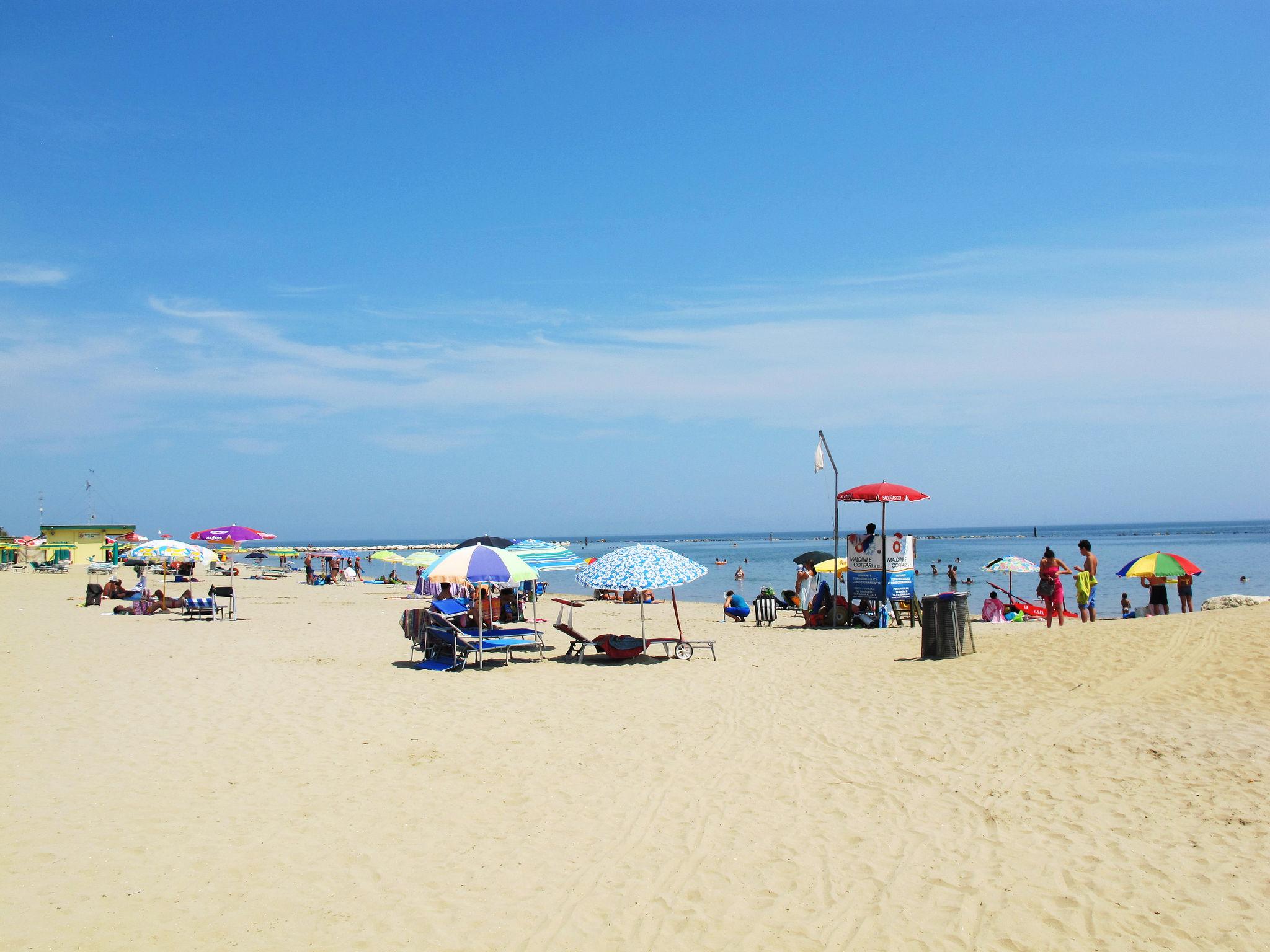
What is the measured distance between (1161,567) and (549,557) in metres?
11.3

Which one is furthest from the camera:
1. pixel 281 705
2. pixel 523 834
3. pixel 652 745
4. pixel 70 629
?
pixel 70 629

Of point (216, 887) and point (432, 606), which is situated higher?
point (432, 606)

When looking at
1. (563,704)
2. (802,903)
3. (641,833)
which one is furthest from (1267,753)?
(563,704)

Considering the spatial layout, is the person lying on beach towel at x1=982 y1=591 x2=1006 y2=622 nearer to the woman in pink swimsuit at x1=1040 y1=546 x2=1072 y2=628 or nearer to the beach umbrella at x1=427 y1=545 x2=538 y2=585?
the woman in pink swimsuit at x1=1040 y1=546 x2=1072 y2=628

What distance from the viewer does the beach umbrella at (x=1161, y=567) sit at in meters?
16.2

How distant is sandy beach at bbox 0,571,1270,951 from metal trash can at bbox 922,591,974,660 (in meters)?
0.39

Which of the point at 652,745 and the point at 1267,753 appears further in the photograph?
the point at 652,745

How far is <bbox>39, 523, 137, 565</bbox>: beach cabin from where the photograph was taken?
51.7 meters

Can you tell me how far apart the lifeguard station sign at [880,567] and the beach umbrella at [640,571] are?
6.49 m

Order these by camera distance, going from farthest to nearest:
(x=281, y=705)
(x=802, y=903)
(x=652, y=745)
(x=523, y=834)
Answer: (x=281, y=705) → (x=652, y=745) → (x=523, y=834) → (x=802, y=903)

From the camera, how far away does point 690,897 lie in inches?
195

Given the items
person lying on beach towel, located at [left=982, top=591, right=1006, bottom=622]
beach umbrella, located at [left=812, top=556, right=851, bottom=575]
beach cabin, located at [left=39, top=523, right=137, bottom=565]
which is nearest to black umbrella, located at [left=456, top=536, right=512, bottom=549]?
beach umbrella, located at [left=812, top=556, right=851, bottom=575]

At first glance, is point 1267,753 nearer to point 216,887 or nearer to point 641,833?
point 641,833

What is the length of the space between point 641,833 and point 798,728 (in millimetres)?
3217
